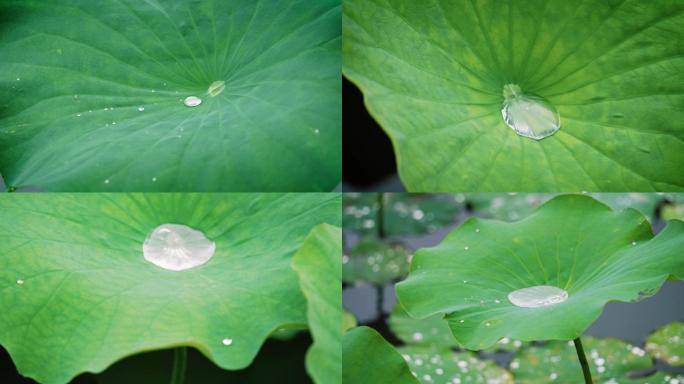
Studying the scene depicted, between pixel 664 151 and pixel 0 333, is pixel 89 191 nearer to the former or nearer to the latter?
pixel 0 333

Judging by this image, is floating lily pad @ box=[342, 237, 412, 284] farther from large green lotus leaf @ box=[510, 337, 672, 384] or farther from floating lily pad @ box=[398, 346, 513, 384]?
large green lotus leaf @ box=[510, 337, 672, 384]

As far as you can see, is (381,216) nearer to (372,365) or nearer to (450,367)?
(450,367)

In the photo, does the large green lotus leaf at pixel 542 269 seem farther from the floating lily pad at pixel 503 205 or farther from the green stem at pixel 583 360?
the floating lily pad at pixel 503 205

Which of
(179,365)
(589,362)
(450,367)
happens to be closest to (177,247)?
(179,365)

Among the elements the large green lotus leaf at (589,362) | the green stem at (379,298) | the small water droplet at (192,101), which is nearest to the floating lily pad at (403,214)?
the green stem at (379,298)

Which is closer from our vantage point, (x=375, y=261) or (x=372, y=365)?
(x=372, y=365)

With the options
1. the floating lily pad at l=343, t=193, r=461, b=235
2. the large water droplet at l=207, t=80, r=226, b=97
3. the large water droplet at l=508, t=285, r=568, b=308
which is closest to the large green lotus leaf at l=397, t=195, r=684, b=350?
the large water droplet at l=508, t=285, r=568, b=308
